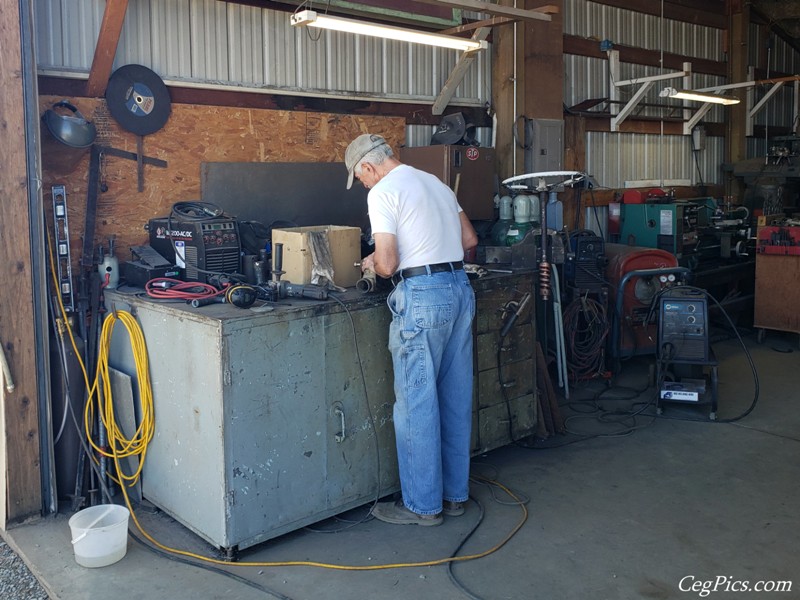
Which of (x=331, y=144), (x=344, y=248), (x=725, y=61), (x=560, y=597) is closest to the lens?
(x=560, y=597)

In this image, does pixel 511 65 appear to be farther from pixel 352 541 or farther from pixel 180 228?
pixel 352 541

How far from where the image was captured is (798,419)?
440cm

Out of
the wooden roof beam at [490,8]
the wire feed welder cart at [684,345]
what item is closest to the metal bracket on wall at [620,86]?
the wooden roof beam at [490,8]

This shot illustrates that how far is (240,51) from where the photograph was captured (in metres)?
4.08

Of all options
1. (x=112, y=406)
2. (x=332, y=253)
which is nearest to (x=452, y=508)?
(x=332, y=253)

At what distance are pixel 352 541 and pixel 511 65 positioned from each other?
3600 millimetres

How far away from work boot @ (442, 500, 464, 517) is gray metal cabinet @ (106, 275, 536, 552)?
235 millimetres

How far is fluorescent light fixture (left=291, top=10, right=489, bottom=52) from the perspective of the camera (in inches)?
133

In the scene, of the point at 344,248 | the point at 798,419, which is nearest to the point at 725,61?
the point at 798,419

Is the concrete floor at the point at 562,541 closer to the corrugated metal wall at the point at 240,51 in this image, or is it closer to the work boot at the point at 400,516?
the work boot at the point at 400,516

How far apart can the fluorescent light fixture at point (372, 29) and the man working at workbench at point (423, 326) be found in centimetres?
63

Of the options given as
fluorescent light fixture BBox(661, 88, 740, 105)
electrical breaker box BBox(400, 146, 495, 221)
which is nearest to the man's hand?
electrical breaker box BBox(400, 146, 495, 221)

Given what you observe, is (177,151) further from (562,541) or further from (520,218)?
(562,541)

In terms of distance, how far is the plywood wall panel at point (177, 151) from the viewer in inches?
141
